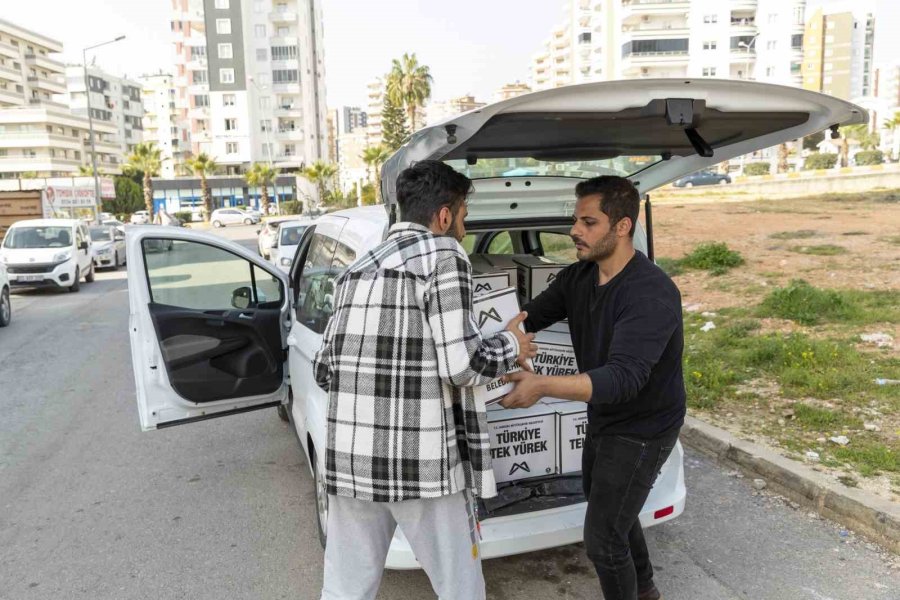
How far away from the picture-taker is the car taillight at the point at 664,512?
3124 millimetres

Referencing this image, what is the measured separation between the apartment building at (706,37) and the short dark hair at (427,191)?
73509 mm

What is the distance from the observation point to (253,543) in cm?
378

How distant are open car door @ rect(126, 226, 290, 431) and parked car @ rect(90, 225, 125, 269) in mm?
18350

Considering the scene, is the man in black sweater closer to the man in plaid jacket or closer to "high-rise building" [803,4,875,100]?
the man in plaid jacket

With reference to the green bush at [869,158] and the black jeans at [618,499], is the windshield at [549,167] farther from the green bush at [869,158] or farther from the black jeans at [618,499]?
the green bush at [869,158]

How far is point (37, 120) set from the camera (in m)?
74.0

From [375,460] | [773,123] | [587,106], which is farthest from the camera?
[773,123]

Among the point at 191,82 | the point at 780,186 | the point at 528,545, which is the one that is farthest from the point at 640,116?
the point at 191,82

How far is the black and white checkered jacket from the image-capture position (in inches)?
81.4

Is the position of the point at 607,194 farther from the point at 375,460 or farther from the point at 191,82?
the point at 191,82

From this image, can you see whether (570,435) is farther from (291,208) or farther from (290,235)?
(291,208)

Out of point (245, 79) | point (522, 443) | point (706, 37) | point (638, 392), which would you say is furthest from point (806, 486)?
point (245, 79)

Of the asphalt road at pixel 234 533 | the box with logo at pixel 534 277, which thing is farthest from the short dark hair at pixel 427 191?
the box with logo at pixel 534 277

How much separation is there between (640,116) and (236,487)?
139 inches
